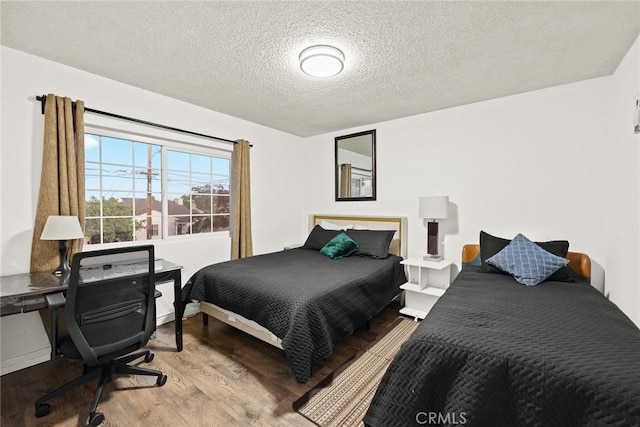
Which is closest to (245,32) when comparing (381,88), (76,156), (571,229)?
(381,88)

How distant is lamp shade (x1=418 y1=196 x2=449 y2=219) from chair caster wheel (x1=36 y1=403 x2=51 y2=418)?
3.43 meters

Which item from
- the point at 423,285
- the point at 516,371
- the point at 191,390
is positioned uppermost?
the point at 516,371

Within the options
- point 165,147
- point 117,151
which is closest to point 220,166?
point 165,147

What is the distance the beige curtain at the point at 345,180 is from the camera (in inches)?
168

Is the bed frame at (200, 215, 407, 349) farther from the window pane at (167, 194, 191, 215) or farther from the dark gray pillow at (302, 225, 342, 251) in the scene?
the window pane at (167, 194, 191, 215)

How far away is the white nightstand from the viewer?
3.07m

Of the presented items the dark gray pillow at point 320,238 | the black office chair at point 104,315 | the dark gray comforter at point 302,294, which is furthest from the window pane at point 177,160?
the dark gray pillow at point 320,238

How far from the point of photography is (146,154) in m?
3.02

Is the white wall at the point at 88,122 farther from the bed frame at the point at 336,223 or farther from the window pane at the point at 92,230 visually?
the bed frame at the point at 336,223

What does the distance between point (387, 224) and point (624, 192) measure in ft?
7.19

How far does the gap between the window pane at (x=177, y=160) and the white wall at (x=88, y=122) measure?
329 mm

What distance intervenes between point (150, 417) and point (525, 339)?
2129 millimetres

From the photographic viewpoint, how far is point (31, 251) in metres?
2.20

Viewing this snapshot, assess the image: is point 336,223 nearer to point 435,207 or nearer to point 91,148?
point 435,207
